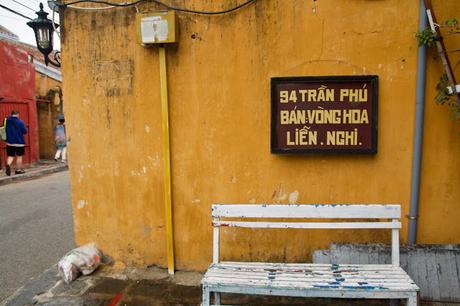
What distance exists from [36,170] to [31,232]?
7.17 meters

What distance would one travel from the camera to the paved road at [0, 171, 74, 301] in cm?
438

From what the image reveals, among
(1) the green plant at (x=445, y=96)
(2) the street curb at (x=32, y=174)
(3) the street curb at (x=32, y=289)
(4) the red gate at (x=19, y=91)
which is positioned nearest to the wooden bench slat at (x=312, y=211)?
(1) the green plant at (x=445, y=96)

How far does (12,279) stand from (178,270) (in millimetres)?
1892

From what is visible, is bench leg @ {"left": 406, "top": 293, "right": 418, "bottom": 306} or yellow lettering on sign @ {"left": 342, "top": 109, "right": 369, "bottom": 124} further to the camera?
yellow lettering on sign @ {"left": 342, "top": 109, "right": 369, "bottom": 124}

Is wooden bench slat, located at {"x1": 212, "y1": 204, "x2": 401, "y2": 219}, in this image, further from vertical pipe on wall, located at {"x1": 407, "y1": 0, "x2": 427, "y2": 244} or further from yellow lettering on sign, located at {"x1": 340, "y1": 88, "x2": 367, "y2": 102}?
yellow lettering on sign, located at {"x1": 340, "y1": 88, "x2": 367, "y2": 102}

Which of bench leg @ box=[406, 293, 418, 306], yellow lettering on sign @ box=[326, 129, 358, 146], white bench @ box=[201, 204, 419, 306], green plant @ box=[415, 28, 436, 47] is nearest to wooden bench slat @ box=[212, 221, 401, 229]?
white bench @ box=[201, 204, 419, 306]

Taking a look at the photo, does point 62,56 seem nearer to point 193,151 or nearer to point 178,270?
point 193,151

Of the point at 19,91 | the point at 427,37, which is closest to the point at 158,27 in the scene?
the point at 427,37

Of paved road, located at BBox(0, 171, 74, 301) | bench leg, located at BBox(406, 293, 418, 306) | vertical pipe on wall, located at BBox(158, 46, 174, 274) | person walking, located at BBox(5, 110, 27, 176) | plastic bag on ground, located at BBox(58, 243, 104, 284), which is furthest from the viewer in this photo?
person walking, located at BBox(5, 110, 27, 176)

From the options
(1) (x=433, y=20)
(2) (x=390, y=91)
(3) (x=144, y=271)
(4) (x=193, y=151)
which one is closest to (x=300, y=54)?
(2) (x=390, y=91)

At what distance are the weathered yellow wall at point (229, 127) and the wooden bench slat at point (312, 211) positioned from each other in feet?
1.33

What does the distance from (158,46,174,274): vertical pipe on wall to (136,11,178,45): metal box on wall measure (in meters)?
0.13

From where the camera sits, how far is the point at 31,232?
226 inches

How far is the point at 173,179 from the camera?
372 centimetres
